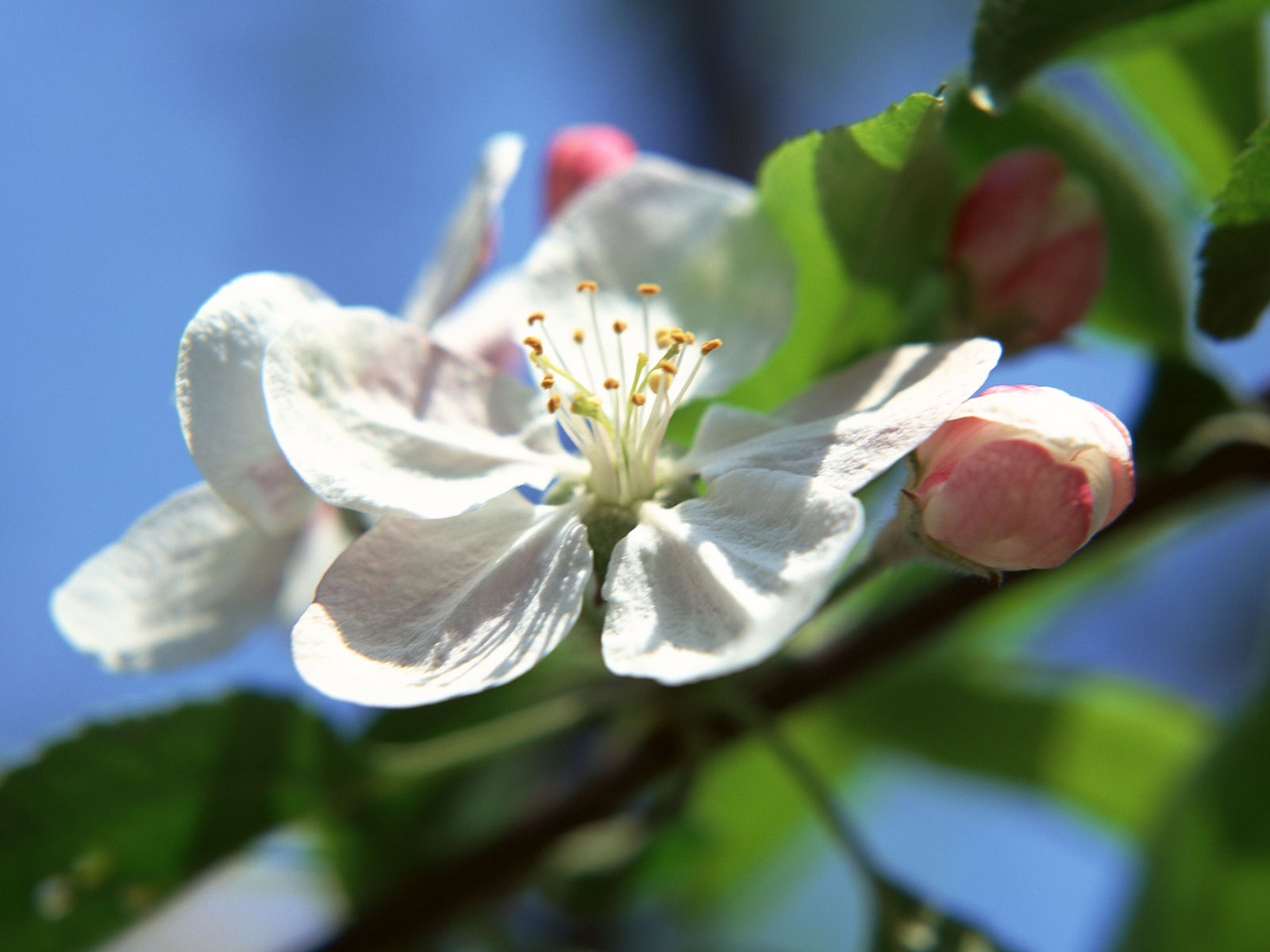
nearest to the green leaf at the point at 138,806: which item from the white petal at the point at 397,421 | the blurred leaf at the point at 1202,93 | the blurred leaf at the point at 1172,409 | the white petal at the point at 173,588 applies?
the white petal at the point at 173,588

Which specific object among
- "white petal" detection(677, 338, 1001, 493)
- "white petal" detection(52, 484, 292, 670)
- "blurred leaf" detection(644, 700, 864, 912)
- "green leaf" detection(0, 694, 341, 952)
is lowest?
"blurred leaf" detection(644, 700, 864, 912)

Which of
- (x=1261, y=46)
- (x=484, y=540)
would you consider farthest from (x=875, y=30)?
(x=484, y=540)

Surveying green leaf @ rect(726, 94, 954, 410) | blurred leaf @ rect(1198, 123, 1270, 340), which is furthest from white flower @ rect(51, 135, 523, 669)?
blurred leaf @ rect(1198, 123, 1270, 340)

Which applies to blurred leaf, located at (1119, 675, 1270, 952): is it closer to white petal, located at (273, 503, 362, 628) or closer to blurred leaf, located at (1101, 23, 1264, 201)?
blurred leaf, located at (1101, 23, 1264, 201)

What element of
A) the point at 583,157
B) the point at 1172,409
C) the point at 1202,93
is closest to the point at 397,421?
the point at 583,157

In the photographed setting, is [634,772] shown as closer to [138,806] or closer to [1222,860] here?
[138,806]

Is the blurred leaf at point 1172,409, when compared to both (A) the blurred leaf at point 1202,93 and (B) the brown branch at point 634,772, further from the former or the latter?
(A) the blurred leaf at point 1202,93
